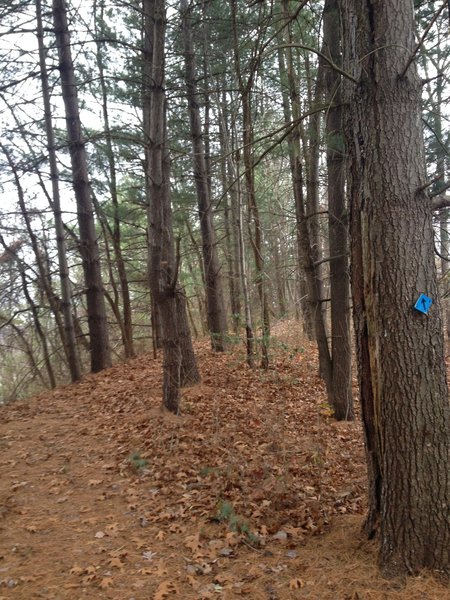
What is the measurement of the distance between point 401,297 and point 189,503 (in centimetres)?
323

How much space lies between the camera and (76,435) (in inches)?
269

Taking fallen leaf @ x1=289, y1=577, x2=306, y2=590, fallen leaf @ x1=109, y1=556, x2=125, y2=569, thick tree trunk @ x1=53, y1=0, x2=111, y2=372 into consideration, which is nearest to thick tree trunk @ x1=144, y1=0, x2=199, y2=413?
fallen leaf @ x1=109, y1=556, x2=125, y2=569

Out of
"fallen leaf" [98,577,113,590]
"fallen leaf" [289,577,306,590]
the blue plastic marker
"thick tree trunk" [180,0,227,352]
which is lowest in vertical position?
"fallen leaf" [289,577,306,590]

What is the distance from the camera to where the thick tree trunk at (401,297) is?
3086 millimetres

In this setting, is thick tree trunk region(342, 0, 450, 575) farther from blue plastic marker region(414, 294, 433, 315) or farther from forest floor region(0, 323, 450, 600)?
forest floor region(0, 323, 450, 600)

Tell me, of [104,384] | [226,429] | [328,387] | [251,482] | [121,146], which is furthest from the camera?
[121,146]

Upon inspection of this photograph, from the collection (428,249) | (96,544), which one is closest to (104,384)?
(96,544)

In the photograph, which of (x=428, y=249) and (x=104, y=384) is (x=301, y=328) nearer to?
(x=104, y=384)

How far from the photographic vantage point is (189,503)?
465 centimetres

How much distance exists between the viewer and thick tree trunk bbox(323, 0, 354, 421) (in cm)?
644

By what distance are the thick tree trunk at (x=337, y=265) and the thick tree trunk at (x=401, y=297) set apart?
10.2ft

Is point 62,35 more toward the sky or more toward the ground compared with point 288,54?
more toward the sky

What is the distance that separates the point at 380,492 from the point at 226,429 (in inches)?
123

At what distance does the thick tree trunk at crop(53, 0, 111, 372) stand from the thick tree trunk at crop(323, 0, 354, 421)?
6.04 meters
